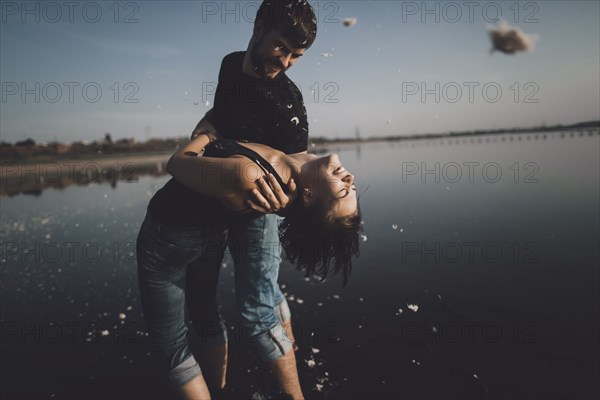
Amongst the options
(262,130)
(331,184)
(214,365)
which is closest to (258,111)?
(262,130)

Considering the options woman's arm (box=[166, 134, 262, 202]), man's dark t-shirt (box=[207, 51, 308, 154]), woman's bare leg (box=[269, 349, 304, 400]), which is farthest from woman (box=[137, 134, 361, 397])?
woman's bare leg (box=[269, 349, 304, 400])

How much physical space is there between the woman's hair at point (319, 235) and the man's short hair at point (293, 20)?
4.29 ft

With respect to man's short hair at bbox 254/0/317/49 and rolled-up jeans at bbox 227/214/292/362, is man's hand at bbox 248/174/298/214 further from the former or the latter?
man's short hair at bbox 254/0/317/49

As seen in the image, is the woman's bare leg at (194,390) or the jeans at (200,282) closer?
the jeans at (200,282)

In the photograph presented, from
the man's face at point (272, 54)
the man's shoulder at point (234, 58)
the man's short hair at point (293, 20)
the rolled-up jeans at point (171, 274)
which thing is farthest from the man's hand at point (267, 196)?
the man's shoulder at point (234, 58)

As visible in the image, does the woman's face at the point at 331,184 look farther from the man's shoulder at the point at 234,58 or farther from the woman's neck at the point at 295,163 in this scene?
the man's shoulder at the point at 234,58

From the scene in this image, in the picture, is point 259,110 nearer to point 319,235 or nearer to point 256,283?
point 319,235

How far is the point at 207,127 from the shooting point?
2750mm

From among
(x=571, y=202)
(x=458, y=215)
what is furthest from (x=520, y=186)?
(x=458, y=215)

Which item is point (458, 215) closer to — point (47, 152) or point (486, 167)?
point (486, 167)

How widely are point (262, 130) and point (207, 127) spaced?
476mm

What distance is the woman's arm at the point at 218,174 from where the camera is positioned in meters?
1.88

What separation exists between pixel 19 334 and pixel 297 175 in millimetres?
4605

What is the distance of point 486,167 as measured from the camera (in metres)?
19.3
